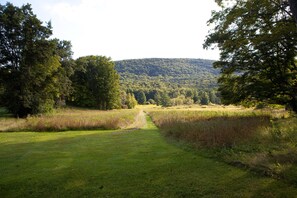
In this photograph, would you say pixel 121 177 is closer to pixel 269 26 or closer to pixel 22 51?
pixel 269 26

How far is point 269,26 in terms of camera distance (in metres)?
13.9

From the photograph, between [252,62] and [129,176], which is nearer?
[129,176]

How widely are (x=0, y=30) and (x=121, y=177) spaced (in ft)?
96.2

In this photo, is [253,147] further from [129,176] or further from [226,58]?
[226,58]

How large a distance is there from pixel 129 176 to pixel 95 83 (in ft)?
186

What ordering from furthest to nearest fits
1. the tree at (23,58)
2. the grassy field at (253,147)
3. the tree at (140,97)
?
the tree at (140,97) < the tree at (23,58) < the grassy field at (253,147)

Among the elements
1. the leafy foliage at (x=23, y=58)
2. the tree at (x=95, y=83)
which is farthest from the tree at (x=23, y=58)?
the tree at (x=95, y=83)

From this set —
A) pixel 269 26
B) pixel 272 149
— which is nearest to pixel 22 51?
pixel 269 26

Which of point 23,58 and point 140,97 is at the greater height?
point 23,58

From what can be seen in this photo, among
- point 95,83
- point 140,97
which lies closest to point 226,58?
point 95,83

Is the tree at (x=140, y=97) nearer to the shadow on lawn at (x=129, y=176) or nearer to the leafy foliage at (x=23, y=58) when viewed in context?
the leafy foliage at (x=23, y=58)

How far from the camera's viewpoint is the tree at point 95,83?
61.4 meters

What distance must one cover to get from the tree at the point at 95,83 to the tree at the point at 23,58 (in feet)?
96.6

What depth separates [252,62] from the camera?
18.9m
